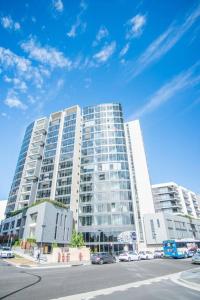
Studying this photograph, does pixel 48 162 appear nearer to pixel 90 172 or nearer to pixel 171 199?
pixel 90 172

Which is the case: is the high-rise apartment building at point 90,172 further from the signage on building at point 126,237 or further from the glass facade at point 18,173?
the signage on building at point 126,237

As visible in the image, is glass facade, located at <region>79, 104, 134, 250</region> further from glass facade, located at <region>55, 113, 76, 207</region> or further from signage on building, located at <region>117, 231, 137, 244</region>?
glass facade, located at <region>55, 113, 76, 207</region>

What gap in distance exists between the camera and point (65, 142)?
80250mm

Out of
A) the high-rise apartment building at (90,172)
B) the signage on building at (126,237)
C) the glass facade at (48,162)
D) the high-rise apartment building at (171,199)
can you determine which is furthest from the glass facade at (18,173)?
the high-rise apartment building at (171,199)

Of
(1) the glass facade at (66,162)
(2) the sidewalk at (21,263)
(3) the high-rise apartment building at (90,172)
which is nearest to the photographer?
(2) the sidewalk at (21,263)

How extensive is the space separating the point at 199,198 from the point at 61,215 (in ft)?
303

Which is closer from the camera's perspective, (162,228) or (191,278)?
(191,278)

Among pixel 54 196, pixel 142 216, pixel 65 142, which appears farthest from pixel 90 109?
pixel 142 216

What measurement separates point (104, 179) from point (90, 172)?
607 centimetres

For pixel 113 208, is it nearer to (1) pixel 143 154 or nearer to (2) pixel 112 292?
(1) pixel 143 154

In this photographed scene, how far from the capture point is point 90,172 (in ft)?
234

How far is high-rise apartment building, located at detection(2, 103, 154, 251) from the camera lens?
62.8 metres

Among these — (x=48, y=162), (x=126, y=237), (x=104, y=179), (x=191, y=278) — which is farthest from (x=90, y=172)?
(x=191, y=278)

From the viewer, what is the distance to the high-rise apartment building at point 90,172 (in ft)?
206
